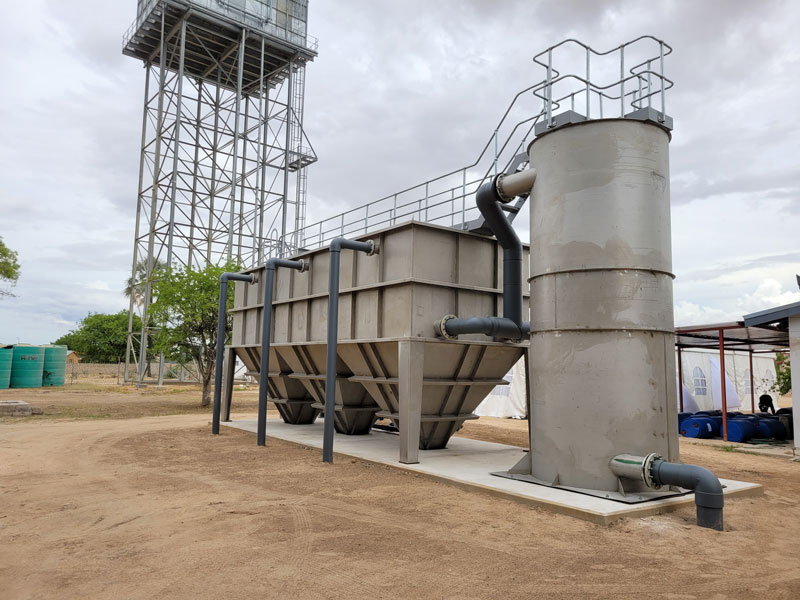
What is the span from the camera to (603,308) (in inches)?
388

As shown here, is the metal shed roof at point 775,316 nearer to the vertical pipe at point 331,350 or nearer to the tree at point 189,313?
the vertical pipe at point 331,350

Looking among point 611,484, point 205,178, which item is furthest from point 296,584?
point 205,178

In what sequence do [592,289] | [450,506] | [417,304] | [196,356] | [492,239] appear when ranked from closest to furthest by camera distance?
[450,506] → [592,289] → [417,304] → [492,239] → [196,356]

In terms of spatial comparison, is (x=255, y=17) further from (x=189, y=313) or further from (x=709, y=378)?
(x=709, y=378)

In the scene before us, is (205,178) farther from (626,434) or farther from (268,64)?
(626,434)

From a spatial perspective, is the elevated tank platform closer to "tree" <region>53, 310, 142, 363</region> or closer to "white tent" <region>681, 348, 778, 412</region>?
"white tent" <region>681, 348, 778, 412</region>

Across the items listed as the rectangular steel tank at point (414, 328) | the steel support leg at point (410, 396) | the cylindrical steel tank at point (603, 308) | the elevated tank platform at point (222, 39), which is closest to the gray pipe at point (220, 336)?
the rectangular steel tank at point (414, 328)

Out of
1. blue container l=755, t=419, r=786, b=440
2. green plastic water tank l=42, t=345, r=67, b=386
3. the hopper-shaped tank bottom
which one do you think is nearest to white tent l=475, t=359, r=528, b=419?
blue container l=755, t=419, r=786, b=440

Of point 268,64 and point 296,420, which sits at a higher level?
point 268,64

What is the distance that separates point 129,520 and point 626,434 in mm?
7477

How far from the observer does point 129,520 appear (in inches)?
325

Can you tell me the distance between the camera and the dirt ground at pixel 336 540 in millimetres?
5934

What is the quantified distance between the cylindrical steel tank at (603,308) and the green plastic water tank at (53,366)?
44.5 metres

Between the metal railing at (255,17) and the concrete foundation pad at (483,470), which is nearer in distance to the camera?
the concrete foundation pad at (483,470)
